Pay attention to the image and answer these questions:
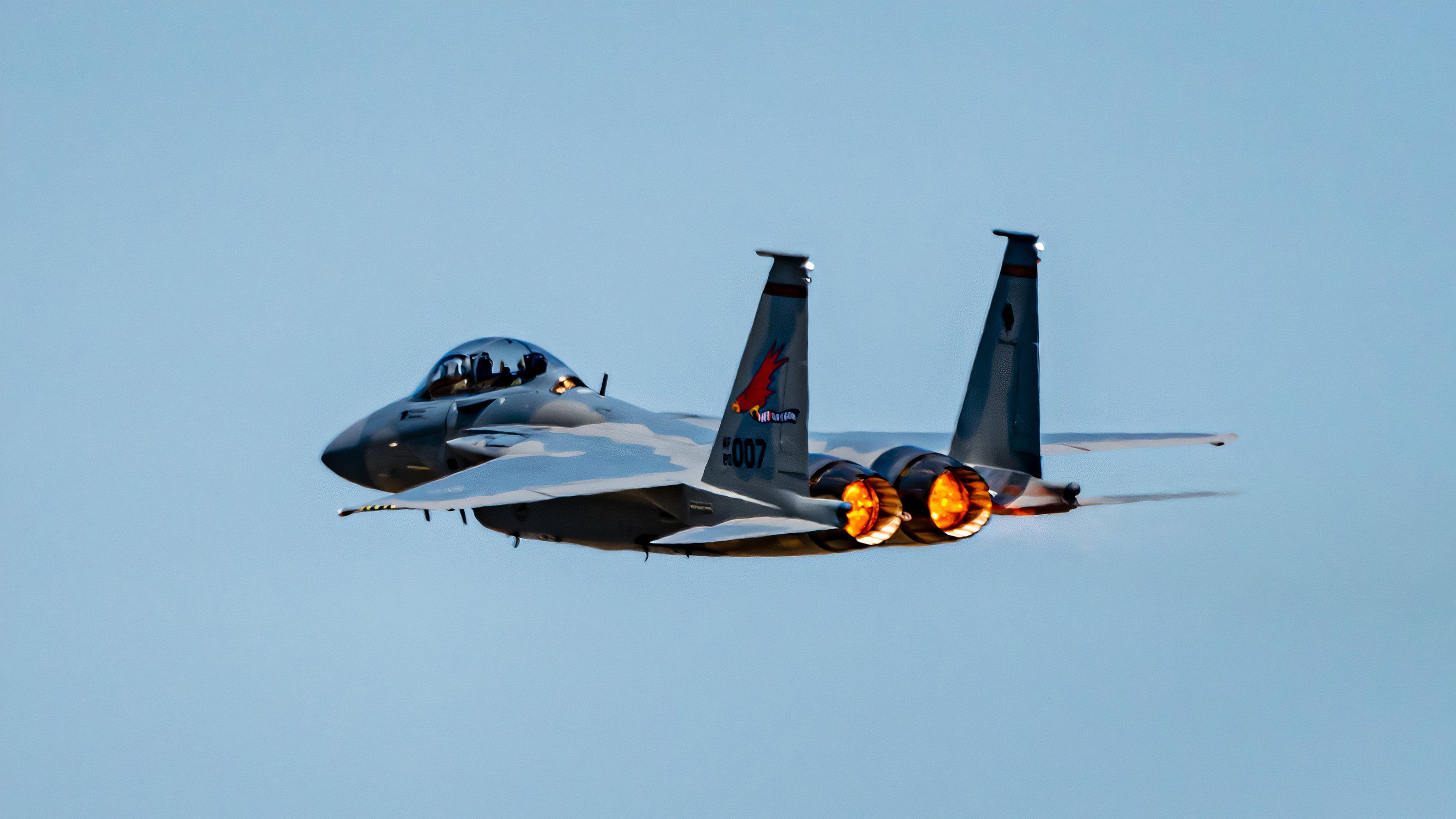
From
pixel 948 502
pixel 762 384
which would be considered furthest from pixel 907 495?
pixel 762 384

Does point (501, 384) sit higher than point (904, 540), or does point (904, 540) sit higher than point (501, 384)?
point (501, 384)

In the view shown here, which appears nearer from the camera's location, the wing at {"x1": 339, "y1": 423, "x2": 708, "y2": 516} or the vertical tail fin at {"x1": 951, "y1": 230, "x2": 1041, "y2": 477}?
the wing at {"x1": 339, "y1": 423, "x2": 708, "y2": 516}

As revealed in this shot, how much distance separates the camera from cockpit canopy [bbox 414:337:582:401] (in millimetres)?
29906

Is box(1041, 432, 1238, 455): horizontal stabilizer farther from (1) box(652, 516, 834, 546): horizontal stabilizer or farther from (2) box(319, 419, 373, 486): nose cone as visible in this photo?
(2) box(319, 419, 373, 486): nose cone

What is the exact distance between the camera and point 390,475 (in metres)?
30.2

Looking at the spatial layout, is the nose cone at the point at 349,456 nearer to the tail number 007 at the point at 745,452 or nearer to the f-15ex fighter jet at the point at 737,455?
the f-15ex fighter jet at the point at 737,455

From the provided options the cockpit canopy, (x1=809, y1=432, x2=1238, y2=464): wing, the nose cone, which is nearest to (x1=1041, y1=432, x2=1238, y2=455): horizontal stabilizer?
(x1=809, y1=432, x2=1238, y2=464): wing

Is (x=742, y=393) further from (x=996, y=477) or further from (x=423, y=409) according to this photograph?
(x=423, y=409)

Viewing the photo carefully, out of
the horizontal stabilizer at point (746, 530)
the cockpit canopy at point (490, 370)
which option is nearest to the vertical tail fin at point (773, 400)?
the horizontal stabilizer at point (746, 530)

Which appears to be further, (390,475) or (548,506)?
(390,475)

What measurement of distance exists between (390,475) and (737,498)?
7.81 meters

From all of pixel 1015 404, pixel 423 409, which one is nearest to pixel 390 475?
pixel 423 409

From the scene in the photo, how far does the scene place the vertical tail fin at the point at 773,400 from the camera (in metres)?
23.4

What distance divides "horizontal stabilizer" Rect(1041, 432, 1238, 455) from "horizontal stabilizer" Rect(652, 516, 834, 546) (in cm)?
599
